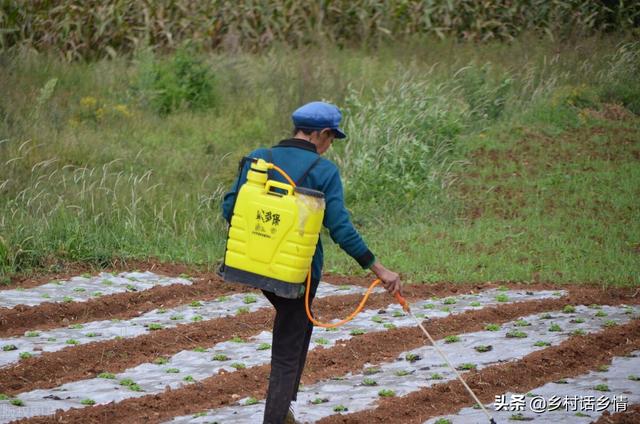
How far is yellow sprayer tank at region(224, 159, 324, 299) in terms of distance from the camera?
19.3 ft

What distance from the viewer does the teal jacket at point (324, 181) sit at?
6066 mm

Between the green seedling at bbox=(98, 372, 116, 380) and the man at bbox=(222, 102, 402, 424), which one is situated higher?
the man at bbox=(222, 102, 402, 424)

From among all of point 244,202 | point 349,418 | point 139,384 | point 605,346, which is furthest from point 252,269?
point 605,346

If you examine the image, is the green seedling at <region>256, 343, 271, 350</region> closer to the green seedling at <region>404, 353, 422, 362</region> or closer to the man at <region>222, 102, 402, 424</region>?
the green seedling at <region>404, 353, 422, 362</region>

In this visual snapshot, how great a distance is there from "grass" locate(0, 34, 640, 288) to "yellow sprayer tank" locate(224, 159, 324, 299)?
17.8ft

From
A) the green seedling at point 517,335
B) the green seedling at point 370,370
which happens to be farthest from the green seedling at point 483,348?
the green seedling at point 370,370

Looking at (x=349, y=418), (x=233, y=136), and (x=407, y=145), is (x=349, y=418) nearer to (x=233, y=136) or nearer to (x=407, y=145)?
(x=407, y=145)

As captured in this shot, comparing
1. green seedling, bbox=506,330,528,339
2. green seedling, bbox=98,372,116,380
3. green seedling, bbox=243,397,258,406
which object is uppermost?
green seedling, bbox=243,397,258,406

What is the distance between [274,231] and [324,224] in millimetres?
403

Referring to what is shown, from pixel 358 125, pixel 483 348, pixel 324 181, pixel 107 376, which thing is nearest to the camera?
pixel 324 181

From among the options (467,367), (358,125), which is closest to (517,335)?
(467,367)

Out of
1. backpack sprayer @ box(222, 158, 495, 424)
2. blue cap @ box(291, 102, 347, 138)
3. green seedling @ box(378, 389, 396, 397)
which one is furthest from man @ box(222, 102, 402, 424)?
green seedling @ box(378, 389, 396, 397)

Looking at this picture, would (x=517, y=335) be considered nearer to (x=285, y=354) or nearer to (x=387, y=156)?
(x=285, y=354)

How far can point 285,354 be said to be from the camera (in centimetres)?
621
